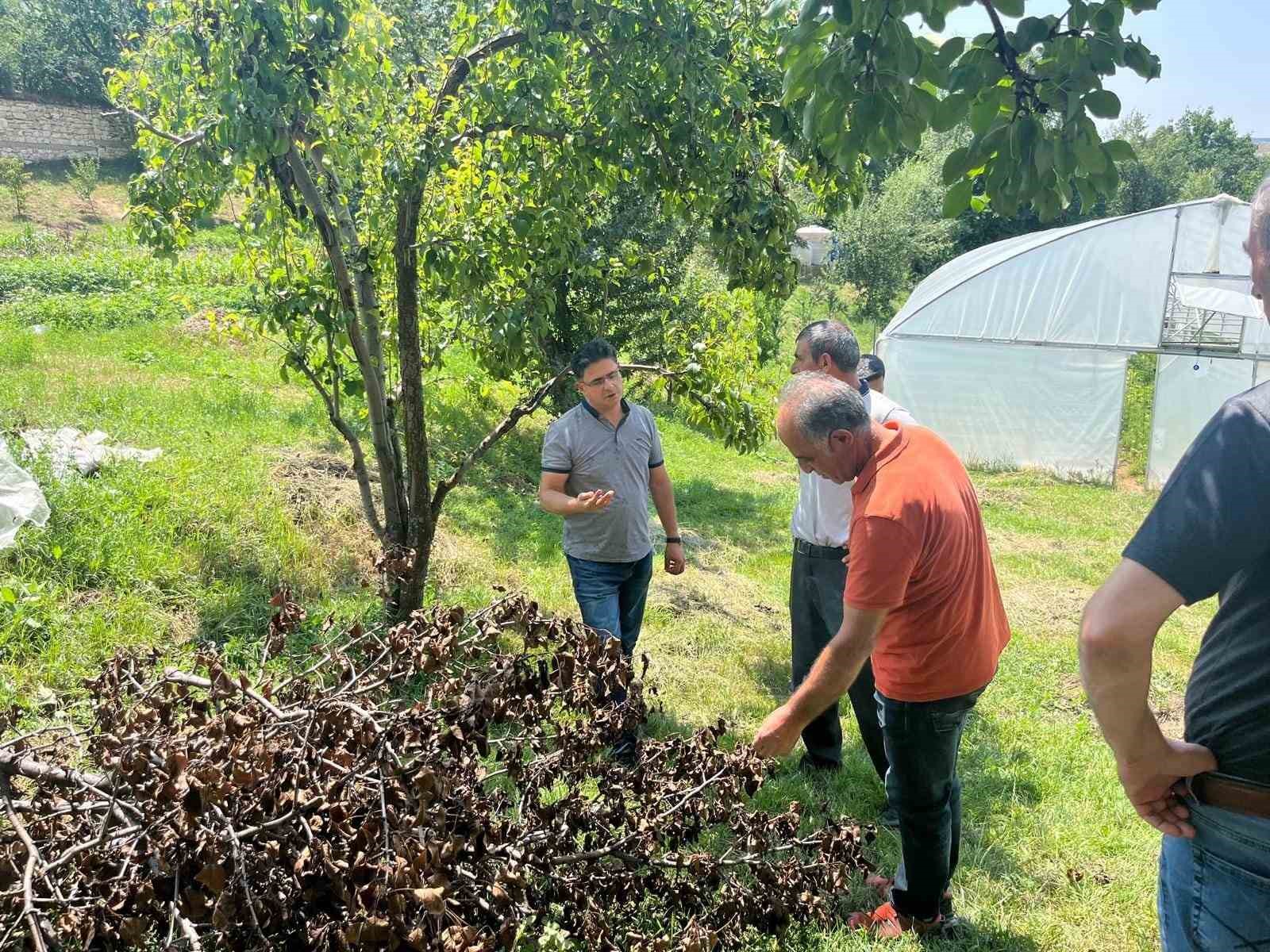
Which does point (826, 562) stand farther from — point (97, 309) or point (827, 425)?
point (97, 309)

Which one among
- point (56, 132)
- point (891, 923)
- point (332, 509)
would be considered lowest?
point (891, 923)

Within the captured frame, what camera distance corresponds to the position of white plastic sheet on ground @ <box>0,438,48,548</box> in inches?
189

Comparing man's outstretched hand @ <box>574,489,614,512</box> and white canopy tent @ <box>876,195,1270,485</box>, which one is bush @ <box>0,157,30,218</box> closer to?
white canopy tent @ <box>876,195,1270,485</box>

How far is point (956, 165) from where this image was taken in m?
2.14

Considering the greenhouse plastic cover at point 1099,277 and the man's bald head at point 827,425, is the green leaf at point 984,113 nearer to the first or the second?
the man's bald head at point 827,425

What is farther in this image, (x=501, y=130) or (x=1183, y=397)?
(x=1183, y=397)

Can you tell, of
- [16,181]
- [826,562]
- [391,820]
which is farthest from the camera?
[16,181]

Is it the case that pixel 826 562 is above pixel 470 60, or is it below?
below

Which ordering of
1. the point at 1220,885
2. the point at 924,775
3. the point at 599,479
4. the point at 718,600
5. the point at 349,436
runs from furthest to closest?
1. the point at 718,600
2. the point at 349,436
3. the point at 599,479
4. the point at 924,775
5. the point at 1220,885

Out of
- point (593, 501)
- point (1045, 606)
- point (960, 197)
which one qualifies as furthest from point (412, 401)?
point (1045, 606)

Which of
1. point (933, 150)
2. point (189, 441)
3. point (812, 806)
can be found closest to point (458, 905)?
point (812, 806)

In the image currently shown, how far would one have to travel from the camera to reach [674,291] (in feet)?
34.7

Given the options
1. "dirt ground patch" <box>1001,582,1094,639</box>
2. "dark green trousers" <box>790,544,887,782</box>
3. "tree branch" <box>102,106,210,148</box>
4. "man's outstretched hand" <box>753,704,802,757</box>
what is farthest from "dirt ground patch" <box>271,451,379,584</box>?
"dirt ground patch" <box>1001,582,1094,639</box>

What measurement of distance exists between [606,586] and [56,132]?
125 ft
